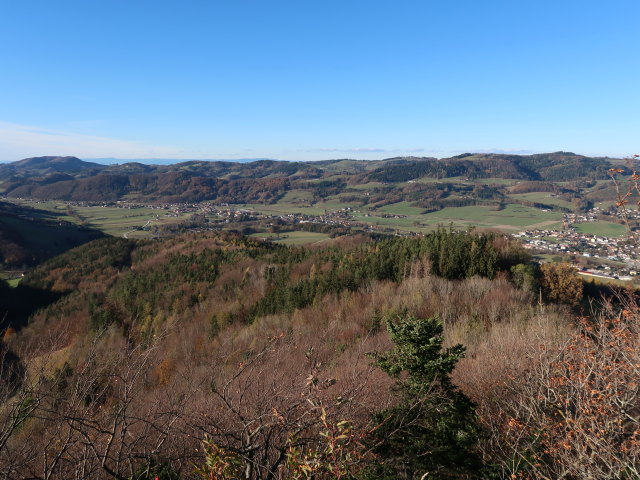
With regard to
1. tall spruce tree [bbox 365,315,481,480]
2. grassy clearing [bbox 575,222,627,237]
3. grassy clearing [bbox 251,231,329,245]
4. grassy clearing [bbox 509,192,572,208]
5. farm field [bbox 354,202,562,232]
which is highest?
tall spruce tree [bbox 365,315,481,480]

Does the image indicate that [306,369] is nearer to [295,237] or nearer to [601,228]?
[295,237]

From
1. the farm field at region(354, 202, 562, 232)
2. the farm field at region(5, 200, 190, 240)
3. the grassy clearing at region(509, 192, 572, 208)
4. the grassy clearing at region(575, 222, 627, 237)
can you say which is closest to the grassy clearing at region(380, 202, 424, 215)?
the farm field at region(354, 202, 562, 232)

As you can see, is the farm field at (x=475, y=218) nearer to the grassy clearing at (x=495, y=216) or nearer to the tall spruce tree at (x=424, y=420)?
the grassy clearing at (x=495, y=216)

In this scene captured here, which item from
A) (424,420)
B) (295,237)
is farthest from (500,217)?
(424,420)

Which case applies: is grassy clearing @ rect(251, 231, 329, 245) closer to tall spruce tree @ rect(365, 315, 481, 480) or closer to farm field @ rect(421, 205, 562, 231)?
farm field @ rect(421, 205, 562, 231)

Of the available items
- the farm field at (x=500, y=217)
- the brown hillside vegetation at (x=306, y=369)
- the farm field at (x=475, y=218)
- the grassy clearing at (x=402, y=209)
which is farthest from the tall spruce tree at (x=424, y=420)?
the grassy clearing at (x=402, y=209)

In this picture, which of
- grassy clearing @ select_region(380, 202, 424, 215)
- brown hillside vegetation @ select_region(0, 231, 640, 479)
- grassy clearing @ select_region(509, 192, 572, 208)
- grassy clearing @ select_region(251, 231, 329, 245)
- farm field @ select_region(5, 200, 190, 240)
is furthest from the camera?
grassy clearing @ select_region(380, 202, 424, 215)
